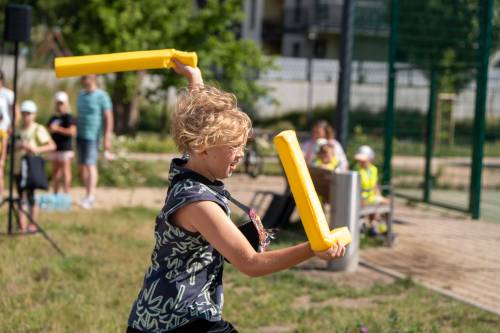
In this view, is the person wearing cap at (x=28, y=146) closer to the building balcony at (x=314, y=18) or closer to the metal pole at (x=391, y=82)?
the metal pole at (x=391, y=82)

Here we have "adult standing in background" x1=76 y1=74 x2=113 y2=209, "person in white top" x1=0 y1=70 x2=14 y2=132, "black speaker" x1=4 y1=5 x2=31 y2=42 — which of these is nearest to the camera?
"black speaker" x1=4 y1=5 x2=31 y2=42

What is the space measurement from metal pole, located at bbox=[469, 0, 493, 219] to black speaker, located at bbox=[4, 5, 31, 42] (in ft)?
19.6

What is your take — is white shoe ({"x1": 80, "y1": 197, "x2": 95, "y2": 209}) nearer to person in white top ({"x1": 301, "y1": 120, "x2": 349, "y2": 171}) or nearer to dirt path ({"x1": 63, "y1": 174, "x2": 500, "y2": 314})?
dirt path ({"x1": 63, "y1": 174, "x2": 500, "y2": 314})

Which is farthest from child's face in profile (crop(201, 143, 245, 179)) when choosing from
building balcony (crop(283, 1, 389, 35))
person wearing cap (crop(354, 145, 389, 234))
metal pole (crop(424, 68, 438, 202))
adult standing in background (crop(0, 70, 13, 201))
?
building balcony (crop(283, 1, 389, 35))

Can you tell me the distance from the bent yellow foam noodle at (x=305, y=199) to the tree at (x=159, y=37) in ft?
57.3

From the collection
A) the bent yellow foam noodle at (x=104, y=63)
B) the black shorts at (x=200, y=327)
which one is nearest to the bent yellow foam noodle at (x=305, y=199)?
the black shorts at (x=200, y=327)

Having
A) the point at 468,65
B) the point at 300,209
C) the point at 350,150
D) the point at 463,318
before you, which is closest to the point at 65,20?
the point at 350,150

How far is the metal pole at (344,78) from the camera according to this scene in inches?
409

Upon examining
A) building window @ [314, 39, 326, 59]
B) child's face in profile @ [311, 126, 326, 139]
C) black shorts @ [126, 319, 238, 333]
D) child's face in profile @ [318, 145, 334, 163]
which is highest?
building window @ [314, 39, 326, 59]

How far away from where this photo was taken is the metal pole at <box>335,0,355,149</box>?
1038 centimetres

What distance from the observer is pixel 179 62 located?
149 inches

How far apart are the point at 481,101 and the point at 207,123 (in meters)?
9.09

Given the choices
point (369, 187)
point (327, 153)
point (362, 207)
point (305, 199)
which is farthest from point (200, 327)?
point (327, 153)

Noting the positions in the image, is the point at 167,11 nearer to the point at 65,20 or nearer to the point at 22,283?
the point at 65,20
